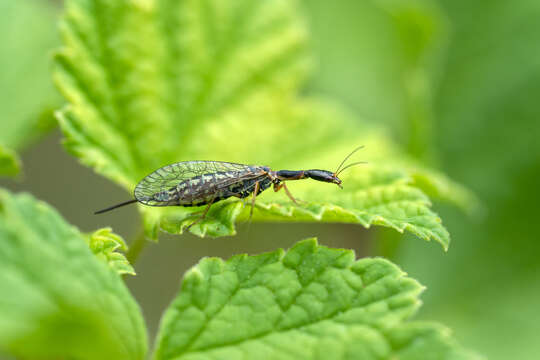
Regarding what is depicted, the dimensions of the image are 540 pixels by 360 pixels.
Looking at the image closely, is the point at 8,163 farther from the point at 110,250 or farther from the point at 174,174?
the point at 174,174

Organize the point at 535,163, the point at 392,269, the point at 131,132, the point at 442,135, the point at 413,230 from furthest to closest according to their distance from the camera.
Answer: the point at 442,135 → the point at 535,163 → the point at 131,132 → the point at 413,230 → the point at 392,269

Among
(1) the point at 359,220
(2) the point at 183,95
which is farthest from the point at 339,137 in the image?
(1) the point at 359,220

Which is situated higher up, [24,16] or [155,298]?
[24,16]

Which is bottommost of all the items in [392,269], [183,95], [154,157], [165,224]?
[392,269]

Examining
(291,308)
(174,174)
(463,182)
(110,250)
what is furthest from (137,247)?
(463,182)

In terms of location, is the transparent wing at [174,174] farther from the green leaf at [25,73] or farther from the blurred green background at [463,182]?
the blurred green background at [463,182]

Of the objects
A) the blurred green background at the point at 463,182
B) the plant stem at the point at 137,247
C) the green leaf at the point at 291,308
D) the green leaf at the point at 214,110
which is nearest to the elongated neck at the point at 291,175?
the green leaf at the point at 214,110

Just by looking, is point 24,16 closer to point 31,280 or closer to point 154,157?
point 154,157
